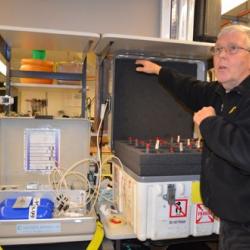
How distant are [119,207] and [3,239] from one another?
1.80ft

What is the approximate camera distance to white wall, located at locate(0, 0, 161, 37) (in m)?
1.53

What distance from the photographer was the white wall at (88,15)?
153cm

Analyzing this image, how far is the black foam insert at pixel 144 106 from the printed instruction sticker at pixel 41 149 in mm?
340

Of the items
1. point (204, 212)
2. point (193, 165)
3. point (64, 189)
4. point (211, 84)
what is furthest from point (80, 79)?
point (204, 212)

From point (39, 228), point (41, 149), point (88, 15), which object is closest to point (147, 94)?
point (88, 15)

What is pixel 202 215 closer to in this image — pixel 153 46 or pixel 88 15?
pixel 153 46

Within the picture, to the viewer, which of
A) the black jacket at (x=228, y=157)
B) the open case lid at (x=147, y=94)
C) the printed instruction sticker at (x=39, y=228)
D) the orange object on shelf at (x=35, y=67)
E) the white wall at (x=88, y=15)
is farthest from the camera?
the orange object on shelf at (x=35, y=67)

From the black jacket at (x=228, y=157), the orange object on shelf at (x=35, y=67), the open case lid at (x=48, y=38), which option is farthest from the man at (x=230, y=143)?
the orange object on shelf at (x=35, y=67)

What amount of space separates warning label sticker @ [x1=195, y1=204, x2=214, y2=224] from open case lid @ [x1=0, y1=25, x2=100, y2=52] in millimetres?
887

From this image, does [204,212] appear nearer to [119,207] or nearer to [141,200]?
[141,200]

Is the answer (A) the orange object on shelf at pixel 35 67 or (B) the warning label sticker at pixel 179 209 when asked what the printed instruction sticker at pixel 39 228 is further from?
(A) the orange object on shelf at pixel 35 67

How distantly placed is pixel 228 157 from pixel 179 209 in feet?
1.26

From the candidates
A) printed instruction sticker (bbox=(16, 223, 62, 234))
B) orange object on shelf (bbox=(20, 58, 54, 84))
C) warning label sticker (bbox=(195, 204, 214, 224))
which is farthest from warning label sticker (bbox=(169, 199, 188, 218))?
orange object on shelf (bbox=(20, 58, 54, 84))

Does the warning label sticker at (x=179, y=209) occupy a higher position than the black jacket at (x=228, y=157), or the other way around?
the black jacket at (x=228, y=157)
